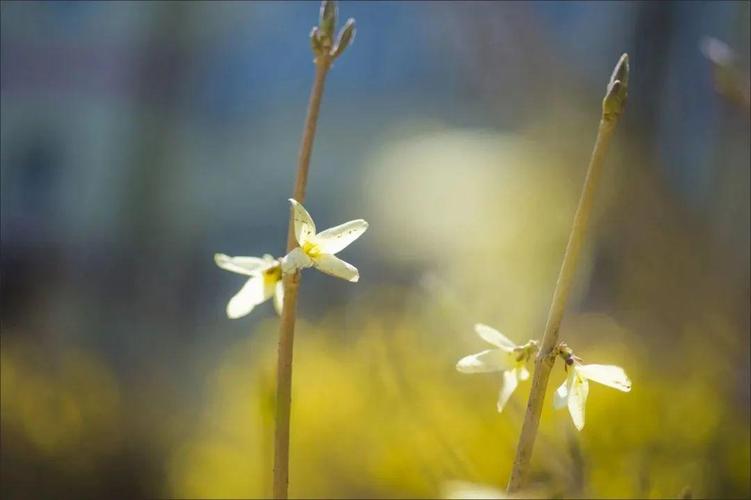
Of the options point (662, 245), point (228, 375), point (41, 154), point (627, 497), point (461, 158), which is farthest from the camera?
Answer: point (41, 154)

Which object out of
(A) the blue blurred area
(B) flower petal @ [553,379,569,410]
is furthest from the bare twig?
(A) the blue blurred area

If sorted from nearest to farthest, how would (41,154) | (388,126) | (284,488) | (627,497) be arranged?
(284,488), (627,497), (41,154), (388,126)

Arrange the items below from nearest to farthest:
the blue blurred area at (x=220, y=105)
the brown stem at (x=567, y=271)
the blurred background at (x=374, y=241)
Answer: the brown stem at (x=567, y=271) → the blurred background at (x=374, y=241) → the blue blurred area at (x=220, y=105)

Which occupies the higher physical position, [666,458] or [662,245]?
[662,245]

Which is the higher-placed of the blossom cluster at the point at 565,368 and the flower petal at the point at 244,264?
the flower petal at the point at 244,264

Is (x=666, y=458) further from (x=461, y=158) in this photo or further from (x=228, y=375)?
(x=461, y=158)

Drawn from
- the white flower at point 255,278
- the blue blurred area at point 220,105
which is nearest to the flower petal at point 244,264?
the white flower at point 255,278

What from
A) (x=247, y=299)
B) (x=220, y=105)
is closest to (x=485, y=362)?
(x=247, y=299)

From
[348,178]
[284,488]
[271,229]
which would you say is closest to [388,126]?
[348,178]

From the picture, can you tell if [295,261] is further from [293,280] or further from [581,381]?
[581,381]

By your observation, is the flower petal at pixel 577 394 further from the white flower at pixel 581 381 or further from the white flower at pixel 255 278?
the white flower at pixel 255 278
